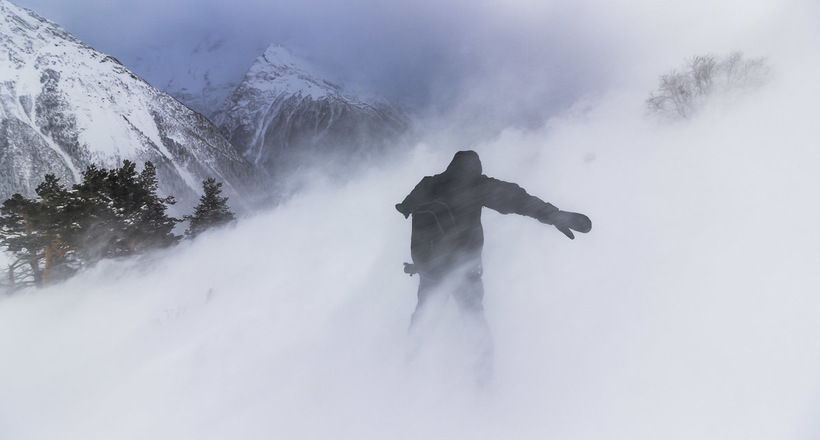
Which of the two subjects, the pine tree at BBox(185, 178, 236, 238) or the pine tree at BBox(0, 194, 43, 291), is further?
the pine tree at BBox(185, 178, 236, 238)

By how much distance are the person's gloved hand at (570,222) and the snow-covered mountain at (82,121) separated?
105m

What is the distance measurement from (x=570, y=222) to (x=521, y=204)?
513mm

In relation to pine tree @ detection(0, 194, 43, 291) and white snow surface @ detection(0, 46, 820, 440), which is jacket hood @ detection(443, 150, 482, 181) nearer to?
white snow surface @ detection(0, 46, 820, 440)

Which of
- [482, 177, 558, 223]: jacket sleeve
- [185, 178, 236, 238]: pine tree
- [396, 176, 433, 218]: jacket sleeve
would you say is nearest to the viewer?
[482, 177, 558, 223]: jacket sleeve

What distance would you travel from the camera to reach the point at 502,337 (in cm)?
481

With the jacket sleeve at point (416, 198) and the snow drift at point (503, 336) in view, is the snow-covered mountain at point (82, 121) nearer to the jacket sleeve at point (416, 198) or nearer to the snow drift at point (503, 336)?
the snow drift at point (503, 336)

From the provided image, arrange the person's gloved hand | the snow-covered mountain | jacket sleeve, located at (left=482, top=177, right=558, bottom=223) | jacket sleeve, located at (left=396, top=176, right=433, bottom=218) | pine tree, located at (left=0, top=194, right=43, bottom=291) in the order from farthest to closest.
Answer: the snow-covered mountain, pine tree, located at (left=0, top=194, right=43, bottom=291), jacket sleeve, located at (left=396, top=176, right=433, bottom=218), jacket sleeve, located at (left=482, top=177, right=558, bottom=223), the person's gloved hand

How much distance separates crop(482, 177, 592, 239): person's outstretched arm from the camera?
386cm

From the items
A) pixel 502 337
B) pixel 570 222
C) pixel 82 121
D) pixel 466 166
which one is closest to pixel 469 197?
pixel 466 166

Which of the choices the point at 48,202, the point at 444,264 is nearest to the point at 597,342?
the point at 444,264

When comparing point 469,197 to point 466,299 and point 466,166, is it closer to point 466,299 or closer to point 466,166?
point 466,166

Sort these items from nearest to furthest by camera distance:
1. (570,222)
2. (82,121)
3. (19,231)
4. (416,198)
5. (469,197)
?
1. (570,222)
2. (469,197)
3. (416,198)
4. (19,231)
5. (82,121)

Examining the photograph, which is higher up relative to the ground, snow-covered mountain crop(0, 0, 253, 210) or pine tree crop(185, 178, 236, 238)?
snow-covered mountain crop(0, 0, 253, 210)

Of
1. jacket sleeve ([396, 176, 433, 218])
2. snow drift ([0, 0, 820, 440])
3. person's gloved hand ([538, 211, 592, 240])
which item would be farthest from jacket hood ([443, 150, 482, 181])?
snow drift ([0, 0, 820, 440])
